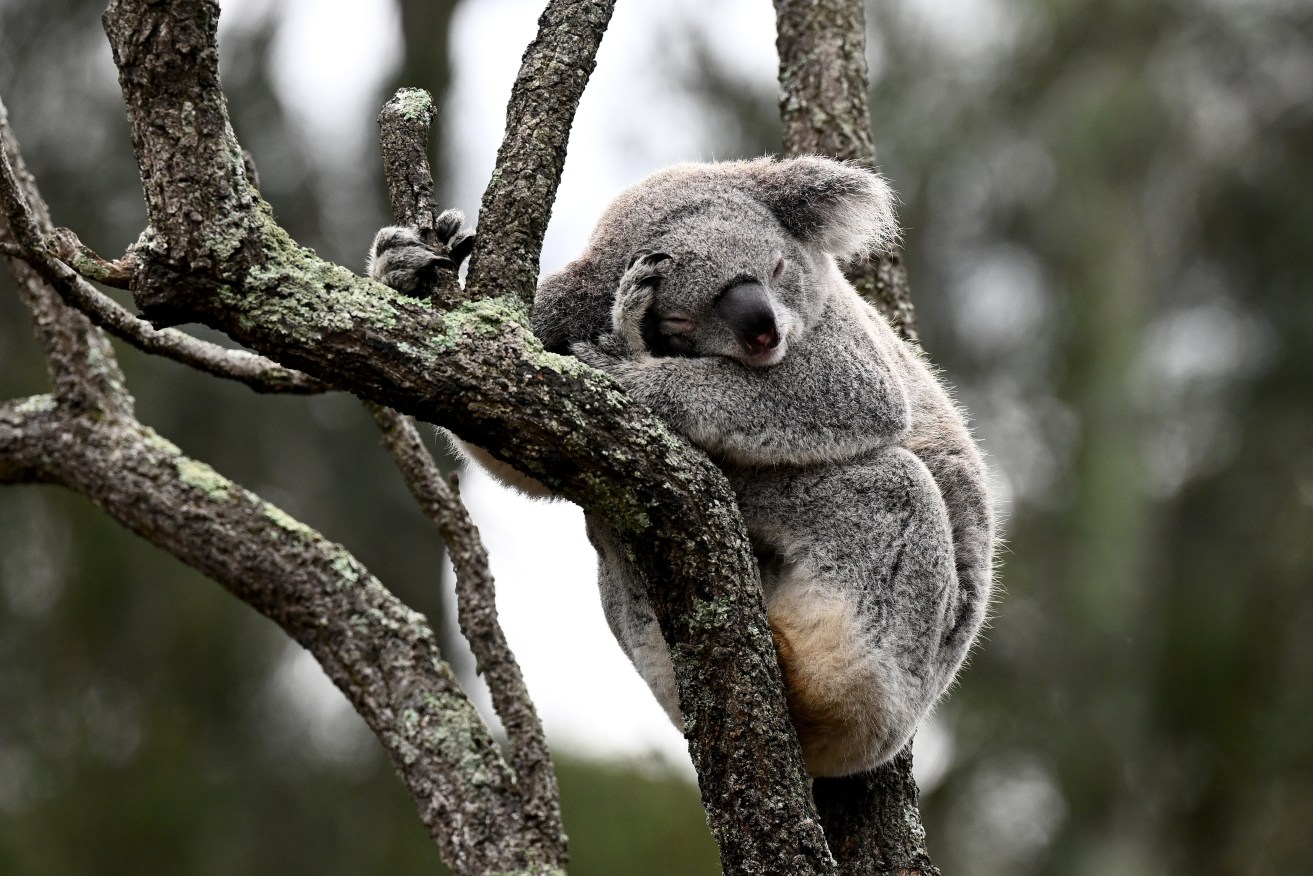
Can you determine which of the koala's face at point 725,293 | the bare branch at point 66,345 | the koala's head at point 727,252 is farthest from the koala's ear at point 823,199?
the bare branch at point 66,345

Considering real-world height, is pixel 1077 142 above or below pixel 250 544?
above

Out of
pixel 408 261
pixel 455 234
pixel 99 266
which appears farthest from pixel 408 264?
pixel 99 266

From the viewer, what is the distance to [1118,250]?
14.6 meters

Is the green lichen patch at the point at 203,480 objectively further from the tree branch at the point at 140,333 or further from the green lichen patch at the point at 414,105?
the green lichen patch at the point at 414,105

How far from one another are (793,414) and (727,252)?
0.42 m

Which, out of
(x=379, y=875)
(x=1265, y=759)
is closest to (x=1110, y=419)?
(x=1265, y=759)

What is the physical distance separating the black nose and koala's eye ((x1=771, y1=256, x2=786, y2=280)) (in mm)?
230

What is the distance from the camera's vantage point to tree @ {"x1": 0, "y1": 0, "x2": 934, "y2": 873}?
2215 millimetres

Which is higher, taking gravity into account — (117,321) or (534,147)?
(534,147)

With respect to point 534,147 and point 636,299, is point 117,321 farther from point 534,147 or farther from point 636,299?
point 636,299

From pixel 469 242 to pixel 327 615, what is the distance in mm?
1337

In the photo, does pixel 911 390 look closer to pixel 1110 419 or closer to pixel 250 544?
pixel 250 544

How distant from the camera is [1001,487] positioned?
4414 millimetres

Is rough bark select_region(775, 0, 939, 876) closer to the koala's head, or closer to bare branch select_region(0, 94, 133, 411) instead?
the koala's head
